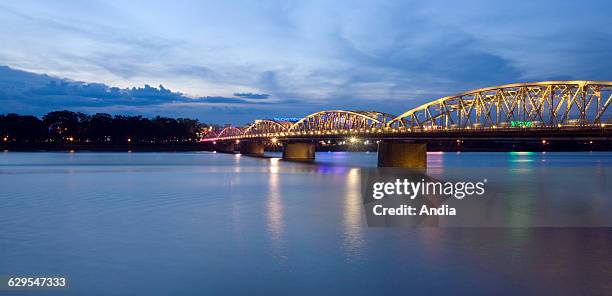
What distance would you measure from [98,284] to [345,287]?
22.8 feet

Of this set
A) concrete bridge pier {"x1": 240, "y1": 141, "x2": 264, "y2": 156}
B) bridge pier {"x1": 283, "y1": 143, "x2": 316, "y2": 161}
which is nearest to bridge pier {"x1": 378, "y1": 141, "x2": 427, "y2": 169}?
bridge pier {"x1": 283, "y1": 143, "x2": 316, "y2": 161}

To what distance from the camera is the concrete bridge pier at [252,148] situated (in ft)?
588

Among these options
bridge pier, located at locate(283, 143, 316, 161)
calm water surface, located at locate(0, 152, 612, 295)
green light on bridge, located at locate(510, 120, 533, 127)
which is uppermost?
green light on bridge, located at locate(510, 120, 533, 127)

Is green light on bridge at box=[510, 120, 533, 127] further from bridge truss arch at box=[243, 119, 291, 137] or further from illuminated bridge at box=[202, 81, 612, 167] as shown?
bridge truss arch at box=[243, 119, 291, 137]

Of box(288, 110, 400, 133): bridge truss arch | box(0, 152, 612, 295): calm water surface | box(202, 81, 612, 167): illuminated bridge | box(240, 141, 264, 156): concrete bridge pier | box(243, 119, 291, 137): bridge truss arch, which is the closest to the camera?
box(0, 152, 612, 295): calm water surface

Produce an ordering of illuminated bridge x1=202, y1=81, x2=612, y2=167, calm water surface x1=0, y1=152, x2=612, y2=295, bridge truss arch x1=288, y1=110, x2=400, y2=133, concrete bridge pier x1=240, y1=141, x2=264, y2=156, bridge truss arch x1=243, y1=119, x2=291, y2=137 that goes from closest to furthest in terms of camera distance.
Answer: calm water surface x1=0, y1=152, x2=612, y2=295, illuminated bridge x1=202, y1=81, x2=612, y2=167, bridge truss arch x1=288, y1=110, x2=400, y2=133, bridge truss arch x1=243, y1=119, x2=291, y2=137, concrete bridge pier x1=240, y1=141, x2=264, y2=156

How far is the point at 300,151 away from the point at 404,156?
56216 mm

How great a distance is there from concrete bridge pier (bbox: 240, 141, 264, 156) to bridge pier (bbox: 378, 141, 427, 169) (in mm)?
96489

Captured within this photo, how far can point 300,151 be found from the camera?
13650cm

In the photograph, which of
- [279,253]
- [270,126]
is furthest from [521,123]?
[270,126]

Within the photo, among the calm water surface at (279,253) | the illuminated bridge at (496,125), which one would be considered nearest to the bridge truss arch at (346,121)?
the illuminated bridge at (496,125)

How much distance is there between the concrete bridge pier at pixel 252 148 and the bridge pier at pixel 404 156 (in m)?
96.5

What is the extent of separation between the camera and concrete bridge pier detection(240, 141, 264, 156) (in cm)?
17925

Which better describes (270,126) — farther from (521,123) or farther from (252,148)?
(521,123)
